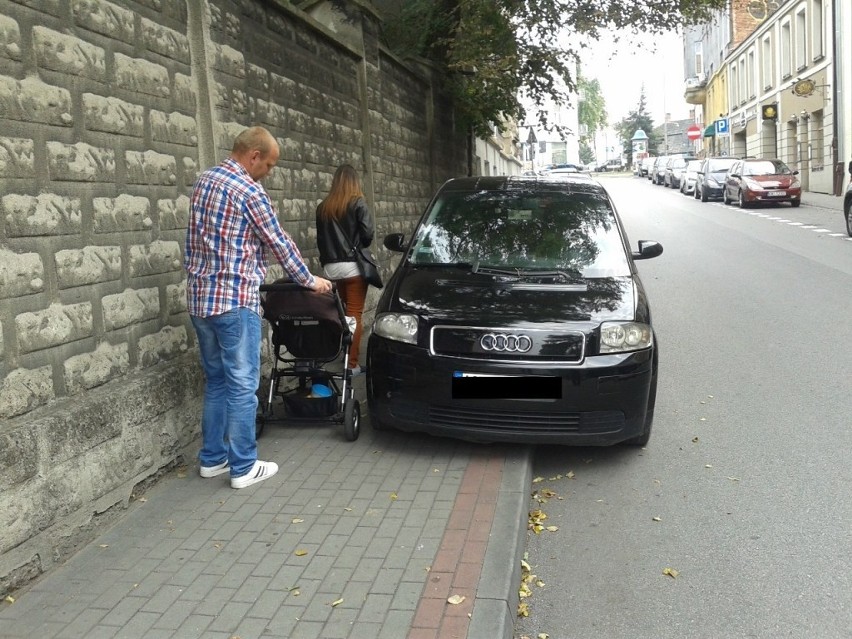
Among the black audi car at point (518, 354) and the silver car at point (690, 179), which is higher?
the silver car at point (690, 179)

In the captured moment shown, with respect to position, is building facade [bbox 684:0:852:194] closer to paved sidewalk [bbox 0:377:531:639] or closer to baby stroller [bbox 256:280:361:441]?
baby stroller [bbox 256:280:361:441]

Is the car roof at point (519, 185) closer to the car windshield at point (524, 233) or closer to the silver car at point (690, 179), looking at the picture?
the car windshield at point (524, 233)

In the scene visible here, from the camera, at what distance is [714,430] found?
6383 millimetres

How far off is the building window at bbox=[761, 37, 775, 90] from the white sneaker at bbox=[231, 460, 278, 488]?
44.2 meters

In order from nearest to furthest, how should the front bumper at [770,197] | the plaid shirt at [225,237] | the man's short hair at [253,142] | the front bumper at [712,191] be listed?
the plaid shirt at [225,237]
the man's short hair at [253,142]
the front bumper at [770,197]
the front bumper at [712,191]

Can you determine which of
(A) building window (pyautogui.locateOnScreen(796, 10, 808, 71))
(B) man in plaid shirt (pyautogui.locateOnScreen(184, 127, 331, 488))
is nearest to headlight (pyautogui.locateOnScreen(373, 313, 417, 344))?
(B) man in plaid shirt (pyautogui.locateOnScreen(184, 127, 331, 488))

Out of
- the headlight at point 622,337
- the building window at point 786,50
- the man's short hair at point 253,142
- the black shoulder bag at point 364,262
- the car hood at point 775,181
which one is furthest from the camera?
the building window at point 786,50

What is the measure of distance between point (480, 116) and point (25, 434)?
13.6m

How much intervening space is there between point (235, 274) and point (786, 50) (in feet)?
138

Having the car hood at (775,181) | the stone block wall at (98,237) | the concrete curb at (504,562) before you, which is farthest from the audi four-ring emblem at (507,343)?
the car hood at (775,181)

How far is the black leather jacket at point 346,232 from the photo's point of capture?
7.32 metres

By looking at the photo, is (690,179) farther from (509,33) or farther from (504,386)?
(504,386)

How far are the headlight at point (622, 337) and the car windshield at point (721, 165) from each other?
3274 cm

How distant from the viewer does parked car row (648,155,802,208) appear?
96.8ft
